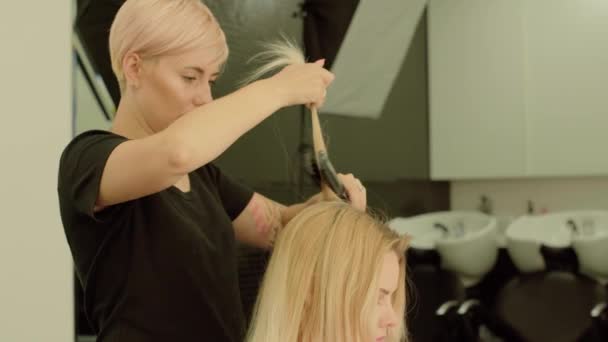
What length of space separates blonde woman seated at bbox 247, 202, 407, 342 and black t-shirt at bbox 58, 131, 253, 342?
0.12 metres

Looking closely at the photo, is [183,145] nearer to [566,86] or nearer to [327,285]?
[327,285]

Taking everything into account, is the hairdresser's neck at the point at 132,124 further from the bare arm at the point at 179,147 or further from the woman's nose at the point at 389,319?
the woman's nose at the point at 389,319

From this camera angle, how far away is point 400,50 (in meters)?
3.84

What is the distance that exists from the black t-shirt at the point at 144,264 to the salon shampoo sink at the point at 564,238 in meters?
2.49

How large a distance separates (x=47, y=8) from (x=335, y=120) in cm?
190

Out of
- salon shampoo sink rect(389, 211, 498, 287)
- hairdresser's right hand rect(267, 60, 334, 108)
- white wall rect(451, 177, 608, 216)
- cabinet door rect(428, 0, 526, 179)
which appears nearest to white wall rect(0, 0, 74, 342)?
hairdresser's right hand rect(267, 60, 334, 108)

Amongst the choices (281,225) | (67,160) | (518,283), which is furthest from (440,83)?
(67,160)

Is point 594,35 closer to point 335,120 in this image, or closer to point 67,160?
point 335,120

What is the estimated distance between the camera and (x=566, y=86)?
12.3 ft

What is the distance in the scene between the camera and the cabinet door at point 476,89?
157 inches

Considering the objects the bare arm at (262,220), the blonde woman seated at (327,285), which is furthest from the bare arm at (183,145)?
the bare arm at (262,220)

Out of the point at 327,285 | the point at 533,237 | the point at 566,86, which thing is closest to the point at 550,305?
the point at 533,237

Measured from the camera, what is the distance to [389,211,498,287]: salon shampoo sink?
3.65 m

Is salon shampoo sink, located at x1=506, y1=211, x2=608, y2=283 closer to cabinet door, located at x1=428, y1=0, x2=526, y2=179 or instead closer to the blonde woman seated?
cabinet door, located at x1=428, y1=0, x2=526, y2=179
